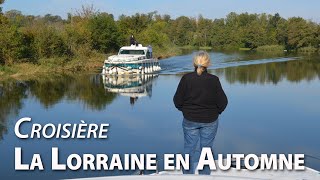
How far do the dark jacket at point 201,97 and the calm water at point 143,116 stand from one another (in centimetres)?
244

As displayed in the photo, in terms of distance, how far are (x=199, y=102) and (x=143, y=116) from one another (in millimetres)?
7766

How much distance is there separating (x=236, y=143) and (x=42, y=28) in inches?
786

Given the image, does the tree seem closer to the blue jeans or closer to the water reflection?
the water reflection

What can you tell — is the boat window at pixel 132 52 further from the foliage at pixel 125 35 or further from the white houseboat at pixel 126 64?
the foliage at pixel 125 35

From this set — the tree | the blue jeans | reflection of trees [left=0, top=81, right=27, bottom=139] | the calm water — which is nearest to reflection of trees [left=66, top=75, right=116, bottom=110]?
the calm water

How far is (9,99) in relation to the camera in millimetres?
14828

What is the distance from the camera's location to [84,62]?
95.8 feet

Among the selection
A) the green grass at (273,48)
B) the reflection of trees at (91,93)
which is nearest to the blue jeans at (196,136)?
the reflection of trees at (91,93)

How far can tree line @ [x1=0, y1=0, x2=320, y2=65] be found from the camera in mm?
25312

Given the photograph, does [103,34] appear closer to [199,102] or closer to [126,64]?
[126,64]

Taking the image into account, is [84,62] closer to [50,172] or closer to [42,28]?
[42,28]

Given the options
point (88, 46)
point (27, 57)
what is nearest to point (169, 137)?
point (27, 57)

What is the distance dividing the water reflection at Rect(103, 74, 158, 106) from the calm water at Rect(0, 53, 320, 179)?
38mm

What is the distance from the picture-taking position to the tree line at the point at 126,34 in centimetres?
2531
